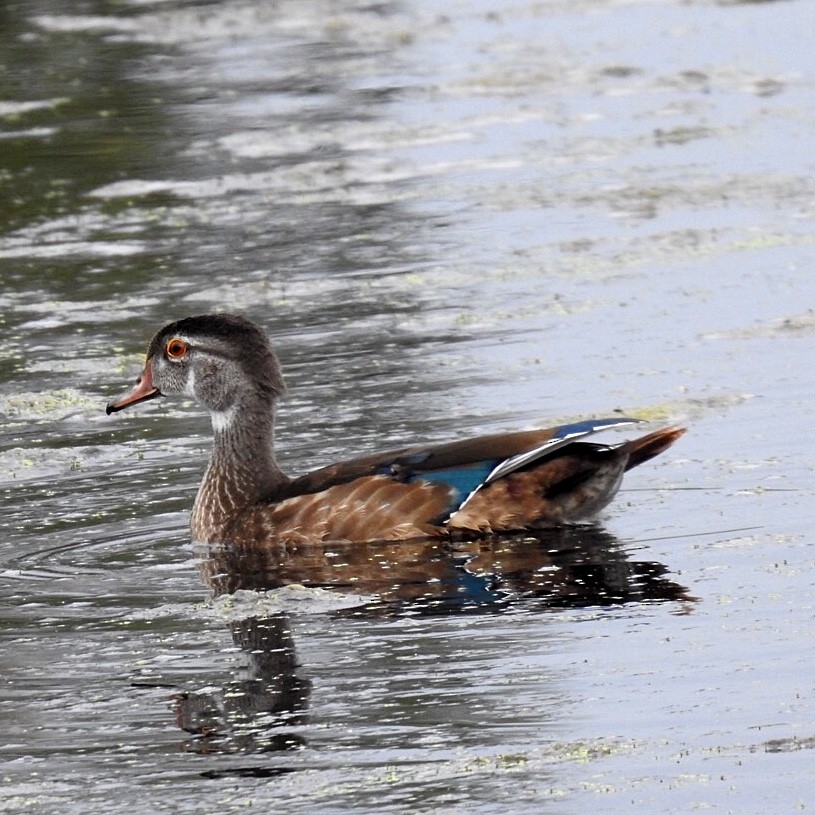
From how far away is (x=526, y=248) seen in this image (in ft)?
48.5

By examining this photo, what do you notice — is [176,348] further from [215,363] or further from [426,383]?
[426,383]

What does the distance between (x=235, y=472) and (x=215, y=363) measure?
0.59m

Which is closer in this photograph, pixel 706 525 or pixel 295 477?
pixel 706 525

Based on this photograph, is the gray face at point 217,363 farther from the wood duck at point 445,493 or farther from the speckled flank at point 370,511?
the speckled flank at point 370,511

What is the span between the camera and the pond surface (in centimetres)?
674

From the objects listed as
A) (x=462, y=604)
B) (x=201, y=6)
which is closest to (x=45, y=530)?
(x=462, y=604)

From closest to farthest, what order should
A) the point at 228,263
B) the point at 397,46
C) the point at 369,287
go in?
the point at 369,287, the point at 228,263, the point at 397,46

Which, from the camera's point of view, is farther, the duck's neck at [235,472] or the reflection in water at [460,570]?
the duck's neck at [235,472]

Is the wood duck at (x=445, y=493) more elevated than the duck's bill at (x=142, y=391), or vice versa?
the duck's bill at (x=142, y=391)

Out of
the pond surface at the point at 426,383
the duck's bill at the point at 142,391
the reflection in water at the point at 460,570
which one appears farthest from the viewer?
the duck's bill at the point at 142,391

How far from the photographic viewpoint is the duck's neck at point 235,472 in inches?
386

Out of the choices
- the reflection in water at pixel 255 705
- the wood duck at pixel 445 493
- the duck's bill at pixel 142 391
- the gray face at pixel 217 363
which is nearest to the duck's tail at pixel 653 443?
the wood duck at pixel 445 493

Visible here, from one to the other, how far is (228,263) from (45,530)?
5437mm

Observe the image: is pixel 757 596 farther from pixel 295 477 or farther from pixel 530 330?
pixel 530 330
